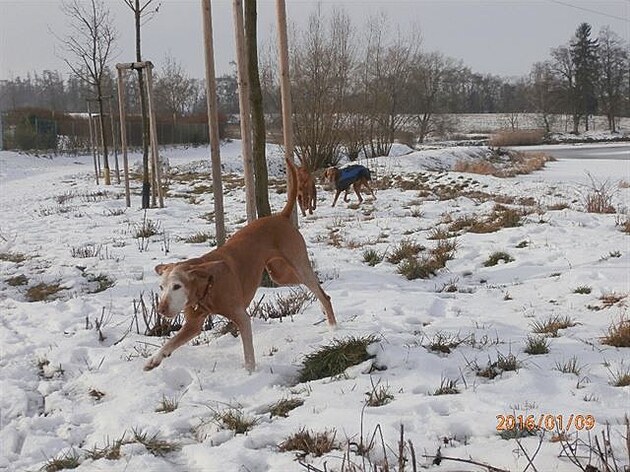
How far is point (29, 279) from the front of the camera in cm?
646

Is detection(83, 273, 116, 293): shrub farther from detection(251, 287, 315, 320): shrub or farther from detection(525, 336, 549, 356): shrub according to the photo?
detection(525, 336, 549, 356): shrub

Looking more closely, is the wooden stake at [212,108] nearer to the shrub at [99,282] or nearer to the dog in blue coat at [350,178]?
the shrub at [99,282]

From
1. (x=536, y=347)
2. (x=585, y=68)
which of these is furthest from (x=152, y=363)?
(x=585, y=68)

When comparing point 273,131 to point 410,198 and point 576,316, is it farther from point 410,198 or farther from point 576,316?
point 576,316

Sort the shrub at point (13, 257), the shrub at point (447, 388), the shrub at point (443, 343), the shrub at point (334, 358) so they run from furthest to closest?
the shrub at point (13, 257)
the shrub at point (443, 343)
the shrub at point (334, 358)
the shrub at point (447, 388)

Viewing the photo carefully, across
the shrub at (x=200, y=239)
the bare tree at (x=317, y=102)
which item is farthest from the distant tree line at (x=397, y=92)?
the shrub at (x=200, y=239)

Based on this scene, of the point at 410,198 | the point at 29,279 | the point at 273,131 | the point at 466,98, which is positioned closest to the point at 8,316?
the point at 29,279

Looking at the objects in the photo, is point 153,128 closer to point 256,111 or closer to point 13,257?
point 13,257

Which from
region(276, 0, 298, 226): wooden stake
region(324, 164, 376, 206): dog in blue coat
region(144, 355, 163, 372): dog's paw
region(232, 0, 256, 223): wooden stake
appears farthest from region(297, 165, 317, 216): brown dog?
region(144, 355, 163, 372): dog's paw

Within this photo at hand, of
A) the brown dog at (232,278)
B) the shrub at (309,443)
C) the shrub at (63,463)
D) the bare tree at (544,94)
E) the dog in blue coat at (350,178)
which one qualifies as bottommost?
the shrub at (63,463)

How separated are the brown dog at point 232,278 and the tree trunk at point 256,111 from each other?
1.60 m
